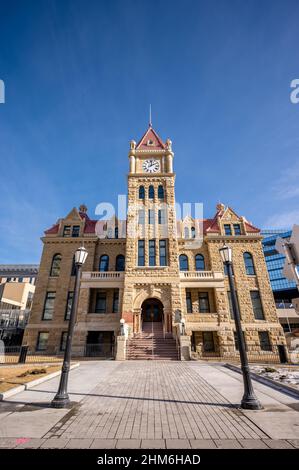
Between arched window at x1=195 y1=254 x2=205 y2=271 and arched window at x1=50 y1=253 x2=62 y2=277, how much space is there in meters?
15.6

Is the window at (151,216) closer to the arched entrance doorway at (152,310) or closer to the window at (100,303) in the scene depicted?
the arched entrance doorway at (152,310)

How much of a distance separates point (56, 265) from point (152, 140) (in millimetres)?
20579

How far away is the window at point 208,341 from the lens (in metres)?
21.4

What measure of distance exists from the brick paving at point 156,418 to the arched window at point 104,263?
1828 cm

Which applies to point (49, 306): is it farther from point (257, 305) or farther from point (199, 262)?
point (257, 305)

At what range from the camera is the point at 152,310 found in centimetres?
2300

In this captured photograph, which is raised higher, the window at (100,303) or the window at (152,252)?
the window at (152,252)

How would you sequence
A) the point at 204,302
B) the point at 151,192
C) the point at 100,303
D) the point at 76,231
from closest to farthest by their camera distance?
1. the point at 204,302
2. the point at 100,303
3. the point at 151,192
4. the point at 76,231

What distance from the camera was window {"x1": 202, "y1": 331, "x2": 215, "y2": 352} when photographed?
21438mm

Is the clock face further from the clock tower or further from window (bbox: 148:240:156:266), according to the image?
window (bbox: 148:240:156:266)

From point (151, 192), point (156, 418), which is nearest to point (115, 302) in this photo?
point (151, 192)

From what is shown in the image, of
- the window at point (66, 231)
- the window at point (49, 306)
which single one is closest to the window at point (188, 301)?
the window at point (49, 306)
